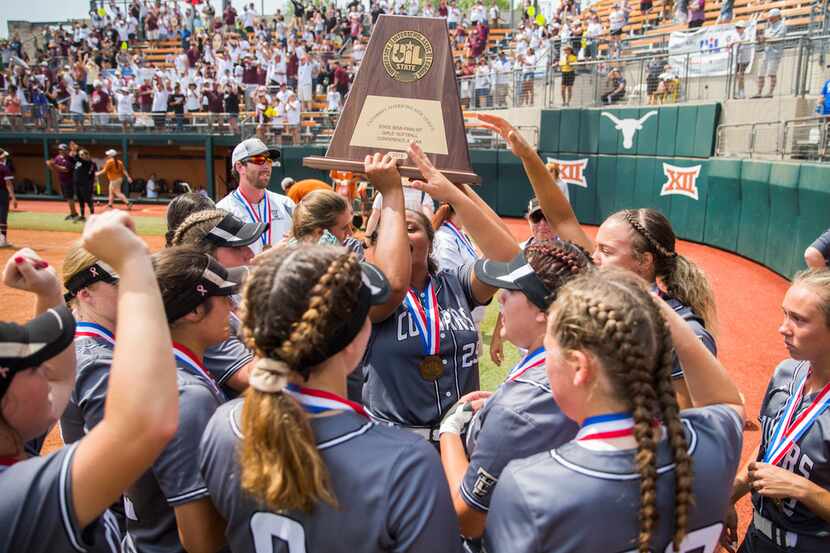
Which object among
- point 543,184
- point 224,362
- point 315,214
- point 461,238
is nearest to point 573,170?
point 461,238

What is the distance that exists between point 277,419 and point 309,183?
21.5 feet

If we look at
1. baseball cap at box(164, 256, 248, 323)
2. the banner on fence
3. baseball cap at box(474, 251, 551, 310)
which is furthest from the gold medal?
the banner on fence

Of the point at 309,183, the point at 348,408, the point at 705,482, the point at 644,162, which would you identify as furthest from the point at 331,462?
the point at 644,162

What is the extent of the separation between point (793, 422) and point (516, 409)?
1334 mm

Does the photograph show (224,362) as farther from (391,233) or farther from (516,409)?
(516,409)

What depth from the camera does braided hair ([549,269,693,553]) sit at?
1.51 meters

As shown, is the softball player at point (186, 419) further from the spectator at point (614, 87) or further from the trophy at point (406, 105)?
the spectator at point (614, 87)

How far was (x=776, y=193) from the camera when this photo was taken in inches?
439

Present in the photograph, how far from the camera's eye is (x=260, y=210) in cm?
610

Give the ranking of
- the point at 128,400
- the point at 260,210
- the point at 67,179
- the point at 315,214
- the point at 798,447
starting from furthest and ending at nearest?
the point at 67,179 → the point at 260,210 → the point at 315,214 → the point at 798,447 → the point at 128,400

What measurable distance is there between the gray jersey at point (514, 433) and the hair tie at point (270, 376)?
69 centimetres

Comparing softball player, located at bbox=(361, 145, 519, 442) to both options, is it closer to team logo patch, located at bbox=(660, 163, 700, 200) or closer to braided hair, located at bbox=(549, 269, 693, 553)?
braided hair, located at bbox=(549, 269, 693, 553)

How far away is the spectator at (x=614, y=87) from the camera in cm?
1647

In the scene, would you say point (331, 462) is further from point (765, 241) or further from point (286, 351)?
point (765, 241)
